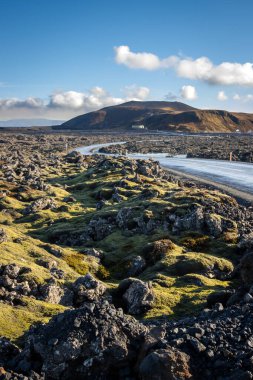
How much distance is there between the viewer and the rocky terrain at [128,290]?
10703 mm

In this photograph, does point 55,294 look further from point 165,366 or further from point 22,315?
point 165,366

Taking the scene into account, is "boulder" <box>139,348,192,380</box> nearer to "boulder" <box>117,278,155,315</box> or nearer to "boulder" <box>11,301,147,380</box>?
"boulder" <box>11,301,147,380</box>

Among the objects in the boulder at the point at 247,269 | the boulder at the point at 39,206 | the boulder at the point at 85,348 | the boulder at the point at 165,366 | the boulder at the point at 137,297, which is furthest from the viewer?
the boulder at the point at 39,206

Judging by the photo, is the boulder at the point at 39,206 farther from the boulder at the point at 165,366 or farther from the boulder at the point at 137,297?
the boulder at the point at 165,366

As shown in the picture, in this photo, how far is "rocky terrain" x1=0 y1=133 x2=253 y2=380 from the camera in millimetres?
10703

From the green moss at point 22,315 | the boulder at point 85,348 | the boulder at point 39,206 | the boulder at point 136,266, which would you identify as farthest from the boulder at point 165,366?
the boulder at point 39,206

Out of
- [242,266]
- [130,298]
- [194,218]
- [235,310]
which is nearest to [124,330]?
[235,310]

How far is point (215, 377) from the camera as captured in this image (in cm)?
1008

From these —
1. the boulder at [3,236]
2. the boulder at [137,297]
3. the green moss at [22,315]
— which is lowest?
the boulder at [137,297]

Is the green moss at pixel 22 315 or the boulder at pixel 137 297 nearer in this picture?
the green moss at pixel 22 315

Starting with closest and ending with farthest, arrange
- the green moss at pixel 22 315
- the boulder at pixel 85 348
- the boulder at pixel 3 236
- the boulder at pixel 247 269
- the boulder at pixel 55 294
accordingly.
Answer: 1. the boulder at pixel 85 348
2. the green moss at pixel 22 315
3. the boulder at pixel 55 294
4. the boulder at pixel 247 269
5. the boulder at pixel 3 236

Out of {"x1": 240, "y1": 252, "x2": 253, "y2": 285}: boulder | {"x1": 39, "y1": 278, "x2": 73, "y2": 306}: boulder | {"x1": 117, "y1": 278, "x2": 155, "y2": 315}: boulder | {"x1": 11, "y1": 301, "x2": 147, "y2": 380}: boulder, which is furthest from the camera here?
{"x1": 240, "y1": 252, "x2": 253, "y2": 285}: boulder

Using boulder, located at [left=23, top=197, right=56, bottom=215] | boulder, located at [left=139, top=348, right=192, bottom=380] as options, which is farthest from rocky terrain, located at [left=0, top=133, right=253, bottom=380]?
boulder, located at [left=23, top=197, right=56, bottom=215]

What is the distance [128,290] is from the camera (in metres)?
18.0
